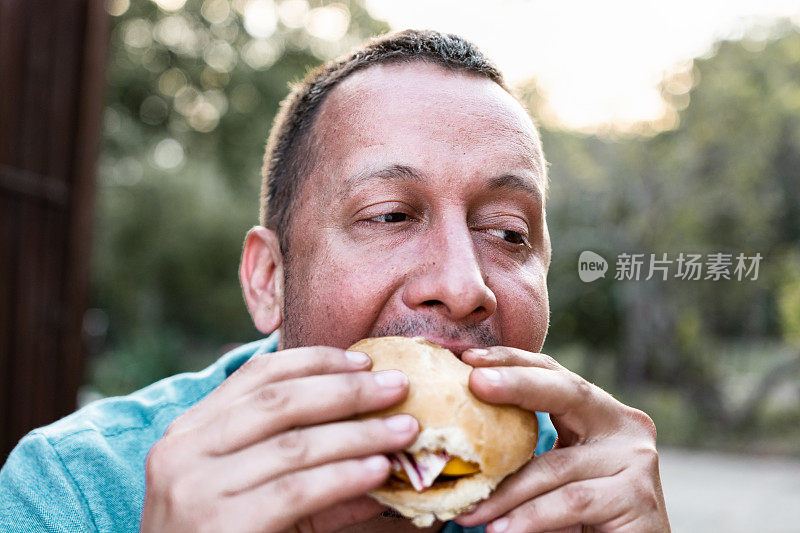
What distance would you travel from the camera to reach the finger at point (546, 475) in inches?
68.3

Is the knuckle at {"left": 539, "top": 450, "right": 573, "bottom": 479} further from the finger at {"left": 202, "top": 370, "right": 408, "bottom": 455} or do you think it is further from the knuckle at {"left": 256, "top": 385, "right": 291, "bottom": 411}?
the knuckle at {"left": 256, "top": 385, "right": 291, "bottom": 411}

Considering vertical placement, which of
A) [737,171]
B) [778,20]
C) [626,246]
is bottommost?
[626,246]

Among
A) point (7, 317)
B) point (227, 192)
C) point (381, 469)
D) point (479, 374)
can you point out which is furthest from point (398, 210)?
point (227, 192)

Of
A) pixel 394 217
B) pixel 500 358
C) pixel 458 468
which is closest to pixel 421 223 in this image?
pixel 394 217

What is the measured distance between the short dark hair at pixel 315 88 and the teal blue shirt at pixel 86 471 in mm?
867

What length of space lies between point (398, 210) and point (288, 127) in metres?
0.97

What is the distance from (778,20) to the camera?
44.6ft

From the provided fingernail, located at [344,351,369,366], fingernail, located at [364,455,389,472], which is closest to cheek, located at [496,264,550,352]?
fingernail, located at [344,351,369,366]

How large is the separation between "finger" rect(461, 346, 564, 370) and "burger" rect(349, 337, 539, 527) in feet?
0.15

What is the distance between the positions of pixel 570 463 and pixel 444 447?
40cm

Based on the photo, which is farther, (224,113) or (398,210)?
(224,113)

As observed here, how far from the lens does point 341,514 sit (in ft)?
5.86

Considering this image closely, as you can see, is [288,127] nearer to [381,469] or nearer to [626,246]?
[381,469]

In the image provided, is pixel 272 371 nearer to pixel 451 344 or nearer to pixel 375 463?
pixel 375 463
